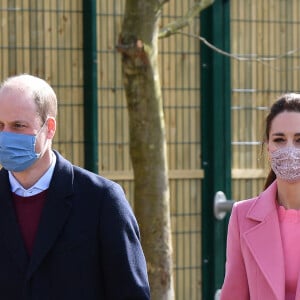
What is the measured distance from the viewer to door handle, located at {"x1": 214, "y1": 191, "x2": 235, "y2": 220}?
33.7ft

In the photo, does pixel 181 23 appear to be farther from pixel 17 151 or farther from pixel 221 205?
pixel 17 151

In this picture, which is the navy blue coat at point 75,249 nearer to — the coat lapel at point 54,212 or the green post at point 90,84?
the coat lapel at point 54,212

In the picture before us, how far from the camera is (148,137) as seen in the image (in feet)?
24.8

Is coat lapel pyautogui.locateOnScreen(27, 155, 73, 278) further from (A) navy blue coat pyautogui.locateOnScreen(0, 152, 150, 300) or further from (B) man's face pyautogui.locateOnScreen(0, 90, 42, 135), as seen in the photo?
(B) man's face pyautogui.locateOnScreen(0, 90, 42, 135)

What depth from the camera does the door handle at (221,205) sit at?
10.3 metres

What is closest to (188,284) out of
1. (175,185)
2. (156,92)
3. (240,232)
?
(175,185)

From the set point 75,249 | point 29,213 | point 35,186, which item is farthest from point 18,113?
point 75,249

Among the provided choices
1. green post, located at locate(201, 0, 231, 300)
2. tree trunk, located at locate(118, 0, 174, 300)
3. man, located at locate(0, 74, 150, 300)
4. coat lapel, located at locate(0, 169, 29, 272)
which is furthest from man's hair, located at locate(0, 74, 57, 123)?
green post, located at locate(201, 0, 231, 300)

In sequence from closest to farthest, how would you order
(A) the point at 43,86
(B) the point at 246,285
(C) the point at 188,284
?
(A) the point at 43,86 → (B) the point at 246,285 → (C) the point at 188,284

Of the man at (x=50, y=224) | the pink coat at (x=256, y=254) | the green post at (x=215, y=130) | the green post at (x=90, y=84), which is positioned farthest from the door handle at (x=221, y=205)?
the man at (x=50, y=224)

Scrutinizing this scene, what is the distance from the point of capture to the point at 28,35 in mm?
9812

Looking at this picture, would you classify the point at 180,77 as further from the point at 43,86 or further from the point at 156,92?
the point at 43,86

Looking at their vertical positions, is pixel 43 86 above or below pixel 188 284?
above

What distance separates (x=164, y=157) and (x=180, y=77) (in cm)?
281
